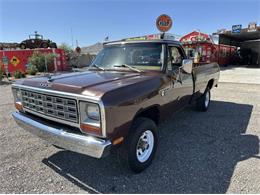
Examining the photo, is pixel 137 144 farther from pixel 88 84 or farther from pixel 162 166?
pixel 88 84

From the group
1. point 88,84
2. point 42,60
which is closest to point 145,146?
point 88,84

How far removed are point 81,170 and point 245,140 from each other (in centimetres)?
315

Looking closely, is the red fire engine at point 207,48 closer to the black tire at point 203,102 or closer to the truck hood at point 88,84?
the black tire at point 203,102

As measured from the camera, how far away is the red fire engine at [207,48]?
1994 centimetres

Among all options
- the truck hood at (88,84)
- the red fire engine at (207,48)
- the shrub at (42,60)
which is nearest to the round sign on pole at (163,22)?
the truck hood at (88,84)

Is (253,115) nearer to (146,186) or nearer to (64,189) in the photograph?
(146,186)

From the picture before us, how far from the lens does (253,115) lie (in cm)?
556

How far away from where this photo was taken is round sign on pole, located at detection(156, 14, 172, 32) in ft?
26.8

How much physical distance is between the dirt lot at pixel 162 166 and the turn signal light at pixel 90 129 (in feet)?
2.69

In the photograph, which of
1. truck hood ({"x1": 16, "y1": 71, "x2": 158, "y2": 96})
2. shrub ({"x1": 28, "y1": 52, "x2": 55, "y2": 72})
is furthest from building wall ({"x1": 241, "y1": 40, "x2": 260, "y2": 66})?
truck hood ({"x1": 16, "y1": 71, "x2": 158, "y2": 96})

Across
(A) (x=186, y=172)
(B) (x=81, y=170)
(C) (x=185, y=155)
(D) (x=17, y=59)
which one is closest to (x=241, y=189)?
(A) (x=186, y=172)

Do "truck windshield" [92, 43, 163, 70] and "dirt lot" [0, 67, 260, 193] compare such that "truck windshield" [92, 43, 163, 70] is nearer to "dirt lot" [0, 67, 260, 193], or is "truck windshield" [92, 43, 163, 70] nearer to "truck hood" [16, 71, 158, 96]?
"truck hood" [16, 71, 158, 96]

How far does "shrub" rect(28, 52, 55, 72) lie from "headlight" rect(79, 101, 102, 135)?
1547 centimetres

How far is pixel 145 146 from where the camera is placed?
3.13 meters
